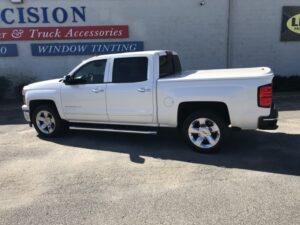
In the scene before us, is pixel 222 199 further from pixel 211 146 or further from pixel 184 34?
pixel 184 34

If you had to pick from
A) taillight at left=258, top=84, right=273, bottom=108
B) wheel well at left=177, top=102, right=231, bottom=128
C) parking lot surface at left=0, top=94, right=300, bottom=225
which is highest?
taillight at left=258, top=84, right=273, bottom=108

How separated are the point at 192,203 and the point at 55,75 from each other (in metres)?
10.1

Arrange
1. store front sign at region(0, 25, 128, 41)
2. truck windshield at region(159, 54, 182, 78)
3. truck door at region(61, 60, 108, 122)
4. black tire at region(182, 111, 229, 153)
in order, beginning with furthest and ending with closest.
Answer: store front sign at region(0, 25, 128, 41), truck door at region(61, 60, 108, 122), truck windshield at region(159, 54, 182, 78), black tire at region(182, 111, 229, 153)

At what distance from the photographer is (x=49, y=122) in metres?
7.85

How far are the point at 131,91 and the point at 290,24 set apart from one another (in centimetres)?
922

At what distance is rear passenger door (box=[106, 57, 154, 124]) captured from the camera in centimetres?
662

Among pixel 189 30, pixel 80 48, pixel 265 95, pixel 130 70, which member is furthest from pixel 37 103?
pixel 189 30

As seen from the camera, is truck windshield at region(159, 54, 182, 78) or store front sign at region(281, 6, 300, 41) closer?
truck windshield at region(159, 54, 182, 78)

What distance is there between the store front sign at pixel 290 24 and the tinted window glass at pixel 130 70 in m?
8.67

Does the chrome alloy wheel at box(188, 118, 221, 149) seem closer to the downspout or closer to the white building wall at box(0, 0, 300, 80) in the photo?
the white building wall at box(0, 0, 300, 80)

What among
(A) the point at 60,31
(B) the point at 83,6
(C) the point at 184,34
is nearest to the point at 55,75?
(A) the point at 60,31

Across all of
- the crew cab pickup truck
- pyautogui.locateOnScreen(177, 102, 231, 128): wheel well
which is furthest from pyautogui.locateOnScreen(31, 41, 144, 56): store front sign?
pyautogui.locateOnScreen(177, 102, 231, 128): wheel well

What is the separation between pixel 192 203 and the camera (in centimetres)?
446

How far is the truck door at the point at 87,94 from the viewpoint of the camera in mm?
7102
